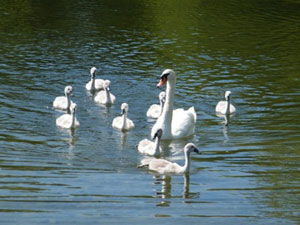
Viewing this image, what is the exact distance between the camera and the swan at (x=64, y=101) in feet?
69.7

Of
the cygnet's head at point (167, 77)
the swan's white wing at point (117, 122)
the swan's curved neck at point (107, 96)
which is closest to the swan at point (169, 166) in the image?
the cygnet's head at point (167, 77)

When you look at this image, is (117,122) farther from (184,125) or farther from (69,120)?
(184,125)

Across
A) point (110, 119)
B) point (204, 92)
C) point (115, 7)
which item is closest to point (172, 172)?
point (110, 119)

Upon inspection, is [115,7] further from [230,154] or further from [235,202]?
[235,202]

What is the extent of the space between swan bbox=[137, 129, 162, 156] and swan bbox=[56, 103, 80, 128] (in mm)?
2472

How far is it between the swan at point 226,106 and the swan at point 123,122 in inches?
107

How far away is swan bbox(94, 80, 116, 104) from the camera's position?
2180 cm

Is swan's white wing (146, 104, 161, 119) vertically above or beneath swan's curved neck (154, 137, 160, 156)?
above

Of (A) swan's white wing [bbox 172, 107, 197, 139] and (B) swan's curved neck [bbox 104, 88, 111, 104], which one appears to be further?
(B) swan's curved neck [bbox 104, 88, 111, 104]

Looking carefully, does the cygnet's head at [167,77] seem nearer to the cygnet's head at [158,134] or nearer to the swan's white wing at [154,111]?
the swan's white wing at [154,111]

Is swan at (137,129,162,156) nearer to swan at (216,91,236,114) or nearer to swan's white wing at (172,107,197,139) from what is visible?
swan's white wing at (172,107,197,139)

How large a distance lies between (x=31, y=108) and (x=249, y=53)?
11.0 m

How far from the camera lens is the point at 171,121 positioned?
62.5 ft

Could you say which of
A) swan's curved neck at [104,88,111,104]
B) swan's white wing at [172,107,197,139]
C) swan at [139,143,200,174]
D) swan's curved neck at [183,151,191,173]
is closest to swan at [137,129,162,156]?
swan at [139,143,200,174]
